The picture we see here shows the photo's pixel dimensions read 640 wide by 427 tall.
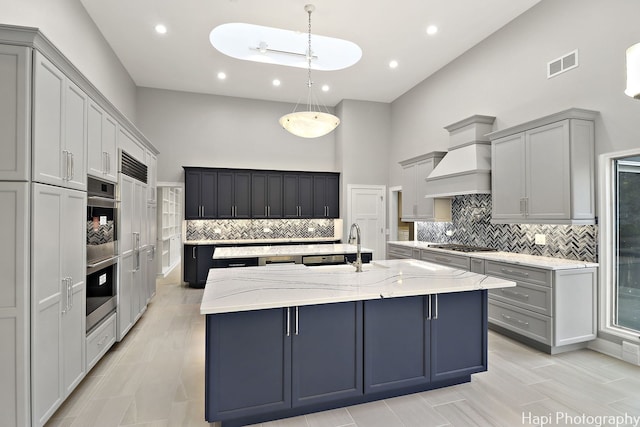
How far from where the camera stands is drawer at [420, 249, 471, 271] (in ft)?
14.6

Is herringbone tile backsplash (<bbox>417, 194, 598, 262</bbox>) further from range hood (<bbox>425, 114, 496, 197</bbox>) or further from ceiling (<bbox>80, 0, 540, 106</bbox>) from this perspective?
ceiling (<bbox>80, 0, 540, 106</bbox>)

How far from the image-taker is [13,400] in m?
1.95

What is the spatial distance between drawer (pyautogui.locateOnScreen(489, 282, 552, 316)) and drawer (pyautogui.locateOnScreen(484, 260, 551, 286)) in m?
0.06

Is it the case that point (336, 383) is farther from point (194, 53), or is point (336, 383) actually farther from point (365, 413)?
point (194, 53)

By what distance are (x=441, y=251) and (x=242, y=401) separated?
369cm

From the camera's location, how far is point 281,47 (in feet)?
18.3

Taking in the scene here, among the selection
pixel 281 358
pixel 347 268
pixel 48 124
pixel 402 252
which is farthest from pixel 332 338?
pixel 402 252

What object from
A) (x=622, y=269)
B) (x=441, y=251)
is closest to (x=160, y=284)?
(x=441, y=251)

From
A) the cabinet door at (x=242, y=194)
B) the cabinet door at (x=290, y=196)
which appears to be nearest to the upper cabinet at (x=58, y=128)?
the cabinet door at (x=242, y=194)

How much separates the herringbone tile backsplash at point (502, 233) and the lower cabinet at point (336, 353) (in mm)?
1791

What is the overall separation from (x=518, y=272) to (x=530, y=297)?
280mm

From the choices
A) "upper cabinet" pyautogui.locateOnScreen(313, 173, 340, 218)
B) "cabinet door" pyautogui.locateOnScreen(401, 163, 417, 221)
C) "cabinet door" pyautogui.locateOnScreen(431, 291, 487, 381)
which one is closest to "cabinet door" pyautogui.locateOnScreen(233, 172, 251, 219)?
"upper cabinet" pyautogui.locateOnScreen(313, 173, 340, 218)

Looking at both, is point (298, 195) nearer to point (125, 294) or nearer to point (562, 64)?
point (125, 294)

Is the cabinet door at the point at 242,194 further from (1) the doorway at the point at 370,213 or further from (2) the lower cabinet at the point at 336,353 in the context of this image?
(2) the lower cabinet at the point at 336,353
